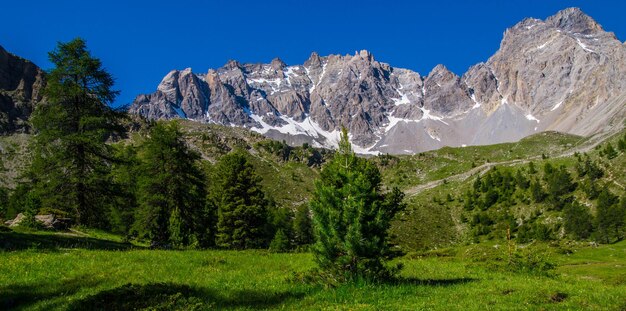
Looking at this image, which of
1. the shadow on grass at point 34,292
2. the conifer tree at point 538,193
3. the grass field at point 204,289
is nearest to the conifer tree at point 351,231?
the grass field at point 204,289

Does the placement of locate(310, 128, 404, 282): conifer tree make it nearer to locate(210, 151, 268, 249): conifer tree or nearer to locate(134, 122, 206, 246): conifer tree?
locate(134, 122, 206, 246): conifer tree

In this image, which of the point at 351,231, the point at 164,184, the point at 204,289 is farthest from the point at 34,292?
the point at 164,184

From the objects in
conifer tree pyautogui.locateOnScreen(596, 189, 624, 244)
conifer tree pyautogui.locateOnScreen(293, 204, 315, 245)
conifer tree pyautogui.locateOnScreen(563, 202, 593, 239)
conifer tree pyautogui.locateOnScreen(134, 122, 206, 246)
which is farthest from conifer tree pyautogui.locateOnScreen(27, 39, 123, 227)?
conifer tree pyautogui.locateOnScreen(563, 202, 593, 239)

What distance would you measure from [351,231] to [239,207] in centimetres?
4017

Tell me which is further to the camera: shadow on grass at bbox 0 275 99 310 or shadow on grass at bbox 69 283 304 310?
shadow on grass at bbox 0 275 99 310

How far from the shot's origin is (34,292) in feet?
45.2

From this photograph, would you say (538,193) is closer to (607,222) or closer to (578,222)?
(578,222)

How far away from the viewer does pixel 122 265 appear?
18.9 metres

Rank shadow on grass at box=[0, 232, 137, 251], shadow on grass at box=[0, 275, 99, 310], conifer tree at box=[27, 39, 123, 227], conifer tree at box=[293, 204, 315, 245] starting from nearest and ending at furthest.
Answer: shadow on grass at box=[0, 275, 99, 310] → shadow on grass at box=[0, 232, 137, 251] → conifer tree at box=[27, 39, 123, 227] → conifer tree at box=[293, 204, 315, 245]

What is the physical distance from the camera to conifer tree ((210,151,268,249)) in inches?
2200

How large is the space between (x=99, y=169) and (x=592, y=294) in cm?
3637

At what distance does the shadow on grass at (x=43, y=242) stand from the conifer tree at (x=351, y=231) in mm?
14590

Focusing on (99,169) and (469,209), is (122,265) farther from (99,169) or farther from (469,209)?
(469,209)

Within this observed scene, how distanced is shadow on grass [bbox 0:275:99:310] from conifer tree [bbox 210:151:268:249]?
132 ft
